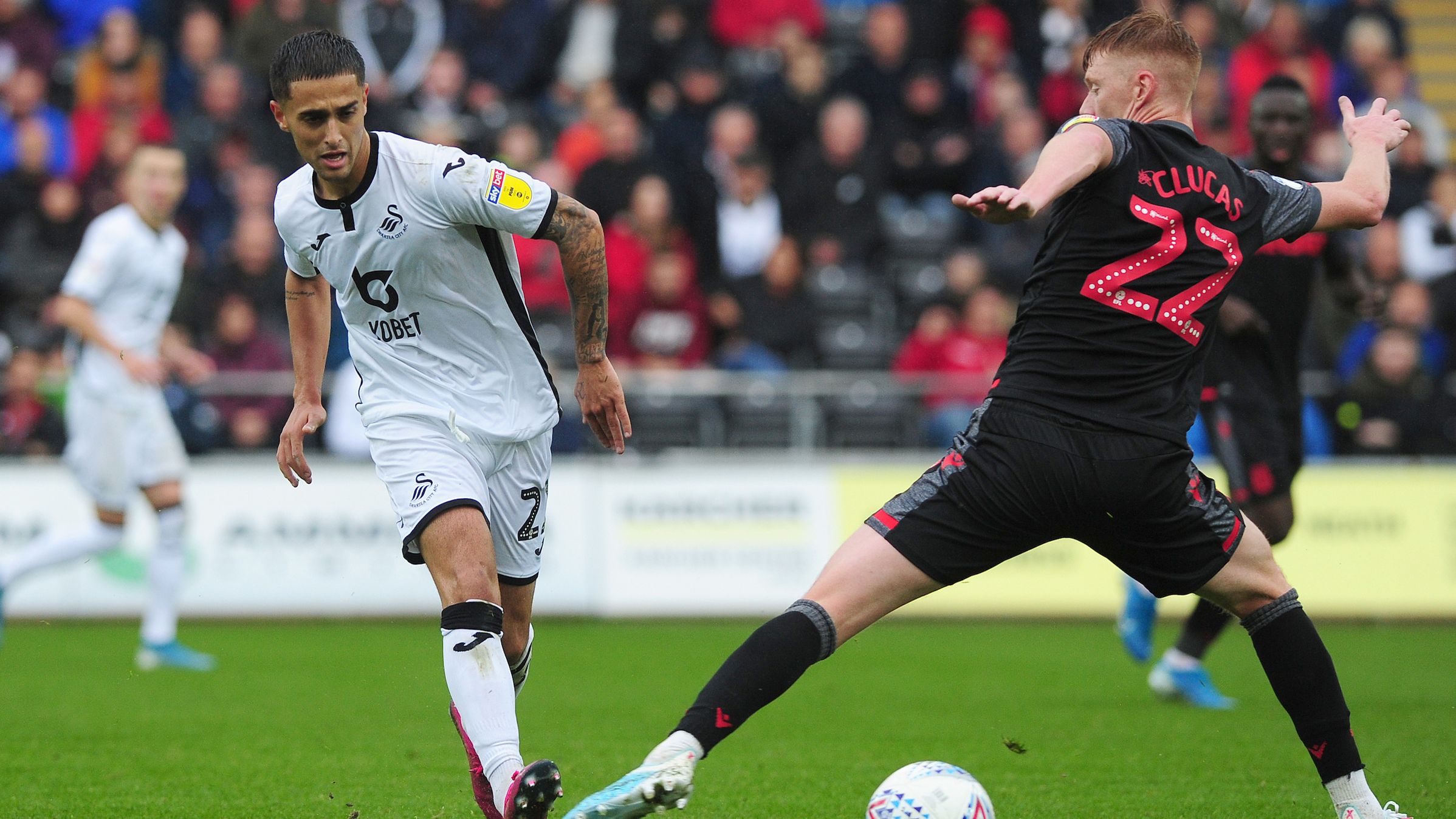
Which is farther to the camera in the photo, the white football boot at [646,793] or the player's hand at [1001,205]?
the white football boot at [646,793]

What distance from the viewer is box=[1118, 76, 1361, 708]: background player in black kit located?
7570 millimetres

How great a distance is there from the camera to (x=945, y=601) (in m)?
12.7

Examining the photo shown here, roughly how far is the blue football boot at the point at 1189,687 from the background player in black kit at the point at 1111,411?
10.9ft

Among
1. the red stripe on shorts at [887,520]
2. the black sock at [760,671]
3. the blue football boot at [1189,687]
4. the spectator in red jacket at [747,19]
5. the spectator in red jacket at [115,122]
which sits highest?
the spectator in red jacket at [747,19]

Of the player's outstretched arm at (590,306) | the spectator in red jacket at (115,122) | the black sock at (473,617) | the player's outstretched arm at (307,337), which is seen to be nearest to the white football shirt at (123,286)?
the player's outstretched arm at (307,337)

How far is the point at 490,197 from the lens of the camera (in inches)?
189

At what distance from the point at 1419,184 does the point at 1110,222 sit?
12.5 metres

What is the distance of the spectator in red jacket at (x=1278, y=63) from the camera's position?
16375 millimetres

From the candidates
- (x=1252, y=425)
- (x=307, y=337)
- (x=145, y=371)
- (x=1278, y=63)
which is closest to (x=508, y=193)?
(x=307, y=337)

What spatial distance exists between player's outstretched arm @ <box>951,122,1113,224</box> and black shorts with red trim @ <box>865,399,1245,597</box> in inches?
29.0

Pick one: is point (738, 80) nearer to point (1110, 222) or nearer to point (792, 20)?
point (792, 20)

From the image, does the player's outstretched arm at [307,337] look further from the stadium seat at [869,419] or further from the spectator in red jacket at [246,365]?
the stadium seat at [869,419]

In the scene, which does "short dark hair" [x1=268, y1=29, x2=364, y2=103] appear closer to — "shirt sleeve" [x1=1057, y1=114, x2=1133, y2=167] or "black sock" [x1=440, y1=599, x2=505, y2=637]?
"black sock" [x1=440, y1=599, x2=505, y2=637]

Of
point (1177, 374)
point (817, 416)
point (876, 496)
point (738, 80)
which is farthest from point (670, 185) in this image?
point (1177, 374)
